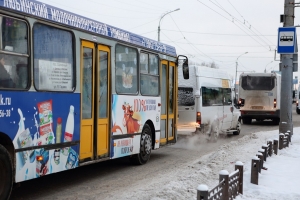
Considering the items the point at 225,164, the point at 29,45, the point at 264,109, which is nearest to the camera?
the point at 29,45

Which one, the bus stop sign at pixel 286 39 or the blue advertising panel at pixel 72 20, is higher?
the bus stop sign at pixel 286 39

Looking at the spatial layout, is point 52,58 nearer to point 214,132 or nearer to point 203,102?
point 203,102

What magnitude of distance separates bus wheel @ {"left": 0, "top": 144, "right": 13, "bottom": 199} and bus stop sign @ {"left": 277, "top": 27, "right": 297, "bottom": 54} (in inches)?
432

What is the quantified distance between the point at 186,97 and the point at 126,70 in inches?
284

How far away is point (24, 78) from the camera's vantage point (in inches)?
258

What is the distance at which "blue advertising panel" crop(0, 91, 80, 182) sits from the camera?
20.5 feet

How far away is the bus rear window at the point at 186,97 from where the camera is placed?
1667 centimetres

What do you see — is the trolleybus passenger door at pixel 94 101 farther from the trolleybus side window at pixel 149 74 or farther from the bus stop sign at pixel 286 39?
the bus stop sign at pixel 286 39

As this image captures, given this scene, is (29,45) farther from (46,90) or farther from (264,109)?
(264,109)

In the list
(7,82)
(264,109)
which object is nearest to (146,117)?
(7,82)

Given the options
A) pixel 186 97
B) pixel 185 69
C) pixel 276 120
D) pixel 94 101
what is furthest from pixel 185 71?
pixel 276 120

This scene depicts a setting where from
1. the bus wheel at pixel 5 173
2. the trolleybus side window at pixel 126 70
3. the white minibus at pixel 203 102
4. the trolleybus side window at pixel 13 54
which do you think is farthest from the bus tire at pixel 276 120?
the bus wheel at pixel 5 173

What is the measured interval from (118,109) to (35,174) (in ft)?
10.1

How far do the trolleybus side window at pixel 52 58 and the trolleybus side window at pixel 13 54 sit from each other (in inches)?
9.6
